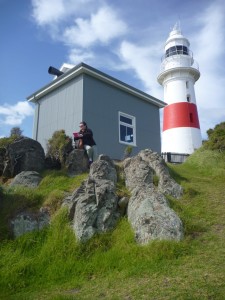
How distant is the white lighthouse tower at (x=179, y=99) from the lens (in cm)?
A: 2423

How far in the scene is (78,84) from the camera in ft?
48.9

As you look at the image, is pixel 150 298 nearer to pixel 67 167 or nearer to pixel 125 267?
pixel 125 267

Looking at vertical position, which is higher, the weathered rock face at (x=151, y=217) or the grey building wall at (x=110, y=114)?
the grey building wall at (x=110, y=114)

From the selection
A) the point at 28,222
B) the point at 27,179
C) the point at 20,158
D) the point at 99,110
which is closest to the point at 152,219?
the point at 28,222

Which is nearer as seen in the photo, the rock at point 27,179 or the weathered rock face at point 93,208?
the weathered rock face at point 93,208

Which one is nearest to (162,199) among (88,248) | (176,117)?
(88,248)

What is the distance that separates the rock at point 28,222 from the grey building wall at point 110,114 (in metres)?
7.48

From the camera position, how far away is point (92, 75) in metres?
15.1

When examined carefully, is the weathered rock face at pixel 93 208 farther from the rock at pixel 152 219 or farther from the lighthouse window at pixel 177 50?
the lighthouse window at pixel 177 50

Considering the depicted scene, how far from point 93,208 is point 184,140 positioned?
18.1 metres

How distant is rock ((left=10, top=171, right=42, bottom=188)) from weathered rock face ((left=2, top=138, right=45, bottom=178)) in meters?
0.80

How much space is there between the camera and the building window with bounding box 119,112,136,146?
1592cm

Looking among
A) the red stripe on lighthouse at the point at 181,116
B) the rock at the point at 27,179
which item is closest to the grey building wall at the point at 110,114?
the rock at the point at 27,179

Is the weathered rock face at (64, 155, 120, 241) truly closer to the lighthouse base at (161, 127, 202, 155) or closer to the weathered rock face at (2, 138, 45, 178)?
the weathered rock face at (2, 138, 45, 178)
